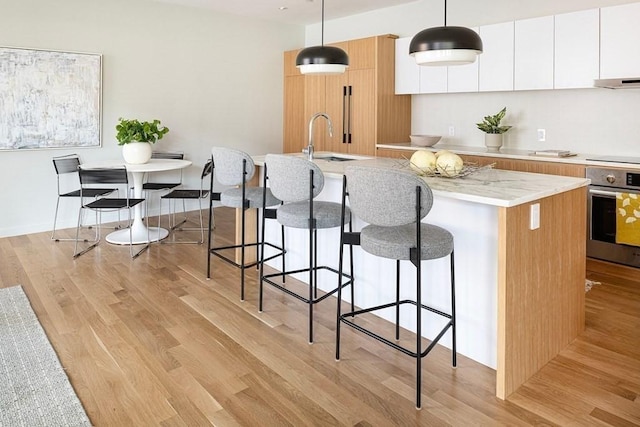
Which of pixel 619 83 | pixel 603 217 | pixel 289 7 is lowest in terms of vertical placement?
pixel 603 217

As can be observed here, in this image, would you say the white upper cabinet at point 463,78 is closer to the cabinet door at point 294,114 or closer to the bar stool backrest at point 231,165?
the cabinet door at point 294,114

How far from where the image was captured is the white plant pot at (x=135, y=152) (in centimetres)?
478

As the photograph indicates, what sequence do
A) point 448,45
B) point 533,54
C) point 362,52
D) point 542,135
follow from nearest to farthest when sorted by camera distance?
point 448,45
point 533,54
point 542,135
point 362,52

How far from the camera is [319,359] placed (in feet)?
8.43

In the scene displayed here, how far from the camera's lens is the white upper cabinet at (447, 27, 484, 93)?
5012mm

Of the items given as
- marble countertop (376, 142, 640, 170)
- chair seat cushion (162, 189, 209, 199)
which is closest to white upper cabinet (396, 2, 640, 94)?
marble countertop (376, 142, 640, 170)

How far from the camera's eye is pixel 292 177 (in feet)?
9.21

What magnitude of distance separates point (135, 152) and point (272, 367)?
3113 millimetres

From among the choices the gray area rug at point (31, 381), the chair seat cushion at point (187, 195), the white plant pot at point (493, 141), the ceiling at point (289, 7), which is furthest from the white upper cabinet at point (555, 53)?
the gray area rug at point (31, 381)

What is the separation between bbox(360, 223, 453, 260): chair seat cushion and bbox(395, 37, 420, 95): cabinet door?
350 cm

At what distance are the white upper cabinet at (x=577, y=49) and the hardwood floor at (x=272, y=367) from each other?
184cm

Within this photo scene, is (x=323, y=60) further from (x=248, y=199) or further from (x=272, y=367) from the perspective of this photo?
(x=272, y=367)

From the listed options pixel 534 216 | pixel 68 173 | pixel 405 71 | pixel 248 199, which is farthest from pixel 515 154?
pixel 68 173

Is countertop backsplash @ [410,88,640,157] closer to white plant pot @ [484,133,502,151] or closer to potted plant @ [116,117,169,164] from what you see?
white plant pot @ [484,133,502,151]
